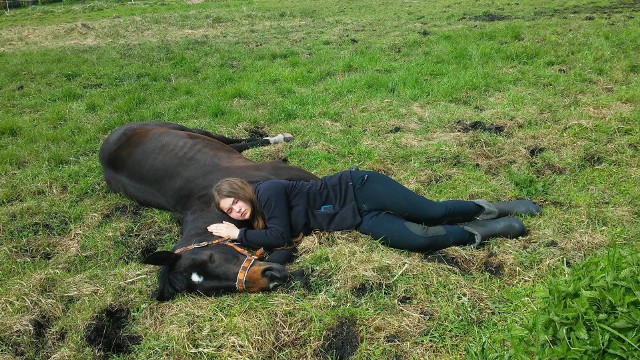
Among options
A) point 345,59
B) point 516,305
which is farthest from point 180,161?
point 345,59

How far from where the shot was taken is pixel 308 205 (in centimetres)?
468

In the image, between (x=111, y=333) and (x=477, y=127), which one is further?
(x=477, y=127)

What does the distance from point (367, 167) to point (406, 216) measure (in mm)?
1569

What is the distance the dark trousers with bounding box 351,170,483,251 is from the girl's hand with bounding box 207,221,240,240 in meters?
1.13

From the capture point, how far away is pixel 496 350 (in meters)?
3.01

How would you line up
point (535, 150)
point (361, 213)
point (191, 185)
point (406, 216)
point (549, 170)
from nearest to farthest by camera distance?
point (406, 216)
point (361, 213)
point (191, 185)
point (549, 170)
point (535, 150)

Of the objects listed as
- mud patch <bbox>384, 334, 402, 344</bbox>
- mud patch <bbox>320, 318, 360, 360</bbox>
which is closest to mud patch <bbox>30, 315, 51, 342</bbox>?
mud patch <bbox>320, 318, 360, 360</bbox>

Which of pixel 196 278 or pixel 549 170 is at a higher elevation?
pixel 549 170

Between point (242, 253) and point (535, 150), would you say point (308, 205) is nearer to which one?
point (242, 253)

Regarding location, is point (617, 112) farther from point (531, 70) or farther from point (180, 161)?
point (180, 161)

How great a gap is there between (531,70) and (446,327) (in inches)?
257

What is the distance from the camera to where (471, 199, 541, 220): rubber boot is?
462 cm

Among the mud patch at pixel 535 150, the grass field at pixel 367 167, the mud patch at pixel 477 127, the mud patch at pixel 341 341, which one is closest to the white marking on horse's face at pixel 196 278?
the grass field at pixel 367 167

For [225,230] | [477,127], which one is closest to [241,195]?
[225,230]
